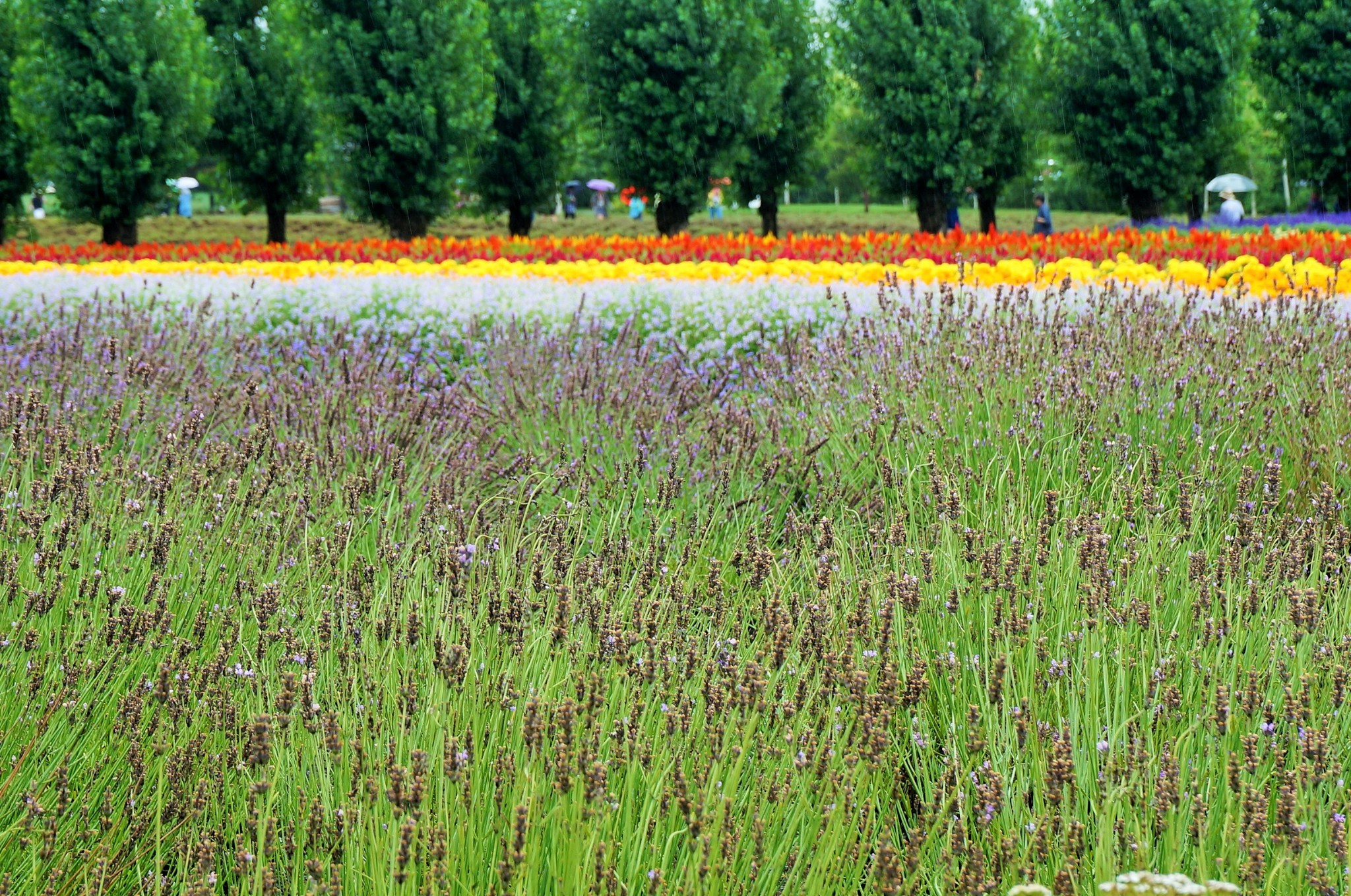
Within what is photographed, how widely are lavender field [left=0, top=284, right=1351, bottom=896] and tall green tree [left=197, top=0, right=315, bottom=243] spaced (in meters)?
20.8

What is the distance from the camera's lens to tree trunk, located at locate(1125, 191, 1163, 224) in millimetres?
23906

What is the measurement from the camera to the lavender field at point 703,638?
170 centimetres

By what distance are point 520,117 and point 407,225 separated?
3903 millimetres

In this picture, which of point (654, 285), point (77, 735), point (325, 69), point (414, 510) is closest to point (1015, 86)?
point (325, 69)

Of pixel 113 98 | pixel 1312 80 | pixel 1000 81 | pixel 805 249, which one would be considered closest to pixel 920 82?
pixel 1000 81

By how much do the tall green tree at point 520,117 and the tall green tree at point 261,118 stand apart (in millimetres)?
3670

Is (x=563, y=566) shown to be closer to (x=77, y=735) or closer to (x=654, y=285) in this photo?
(x=77, y=735)

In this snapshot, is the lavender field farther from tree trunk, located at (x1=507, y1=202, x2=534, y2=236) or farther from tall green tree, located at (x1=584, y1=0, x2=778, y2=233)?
tree trunk, located at (x1=507, y1=202, x2=534, y2=236)

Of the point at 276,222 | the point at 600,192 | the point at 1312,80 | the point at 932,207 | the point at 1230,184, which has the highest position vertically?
the point at 600,192

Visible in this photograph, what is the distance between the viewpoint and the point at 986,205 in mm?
25203

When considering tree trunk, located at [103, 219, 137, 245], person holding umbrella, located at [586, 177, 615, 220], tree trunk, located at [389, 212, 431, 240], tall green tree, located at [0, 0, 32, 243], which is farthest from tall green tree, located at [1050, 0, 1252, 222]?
tall green tree, located at [0, 0, 32, 243]

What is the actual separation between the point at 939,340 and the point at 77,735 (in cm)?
357

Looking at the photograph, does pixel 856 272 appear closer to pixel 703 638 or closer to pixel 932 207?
pixel 703 638

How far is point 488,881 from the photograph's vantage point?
174 cm
